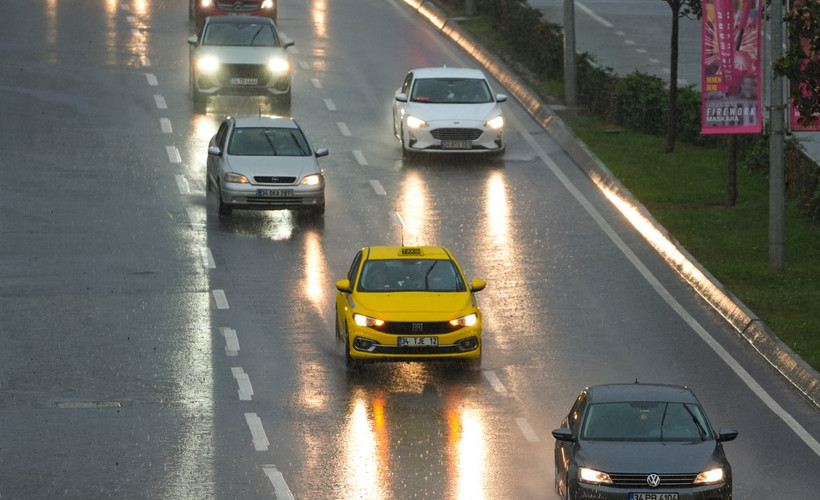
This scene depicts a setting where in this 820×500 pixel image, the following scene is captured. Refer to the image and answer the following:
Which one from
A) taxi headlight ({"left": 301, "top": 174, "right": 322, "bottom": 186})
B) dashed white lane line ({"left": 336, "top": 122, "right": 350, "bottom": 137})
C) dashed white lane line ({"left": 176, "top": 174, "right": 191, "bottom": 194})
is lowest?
dashed white lane line ({"left": 176, "top": 174, "right": 191, "bottom": 194})

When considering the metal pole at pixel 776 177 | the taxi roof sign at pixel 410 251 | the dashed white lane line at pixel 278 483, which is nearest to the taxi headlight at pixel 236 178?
the taxi roof sign at pixel 410 251

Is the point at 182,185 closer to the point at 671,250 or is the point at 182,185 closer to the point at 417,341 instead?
the point at 671,250

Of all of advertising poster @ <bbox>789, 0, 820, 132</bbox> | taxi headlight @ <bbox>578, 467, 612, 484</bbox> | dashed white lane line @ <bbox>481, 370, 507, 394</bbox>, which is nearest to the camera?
taxi headlight @ <bbox>578, 467, 612, 484</bbox>

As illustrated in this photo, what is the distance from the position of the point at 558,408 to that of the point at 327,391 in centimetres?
286

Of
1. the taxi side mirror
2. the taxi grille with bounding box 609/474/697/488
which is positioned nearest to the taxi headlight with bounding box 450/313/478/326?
the taxi side mirror

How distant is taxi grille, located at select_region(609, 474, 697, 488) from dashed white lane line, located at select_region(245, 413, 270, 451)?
16.4ft

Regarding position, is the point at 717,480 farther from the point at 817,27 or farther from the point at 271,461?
the point at 817,27

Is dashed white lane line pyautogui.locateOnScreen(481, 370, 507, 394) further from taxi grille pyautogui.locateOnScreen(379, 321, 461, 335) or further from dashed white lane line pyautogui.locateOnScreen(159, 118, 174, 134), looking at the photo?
dashed white lane line pyautogui.locateOnScreen(159, 118, 174, 134)

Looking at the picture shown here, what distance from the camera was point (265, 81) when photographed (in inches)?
1581

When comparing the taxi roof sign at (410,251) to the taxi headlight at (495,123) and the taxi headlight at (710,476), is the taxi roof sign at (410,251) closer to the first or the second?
the taxi headlight at (710,476)

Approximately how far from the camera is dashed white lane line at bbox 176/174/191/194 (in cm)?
3375

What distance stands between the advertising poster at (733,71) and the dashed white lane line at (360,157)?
817 centimetres

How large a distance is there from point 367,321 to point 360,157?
1434 cm

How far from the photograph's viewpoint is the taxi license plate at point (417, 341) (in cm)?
2270
